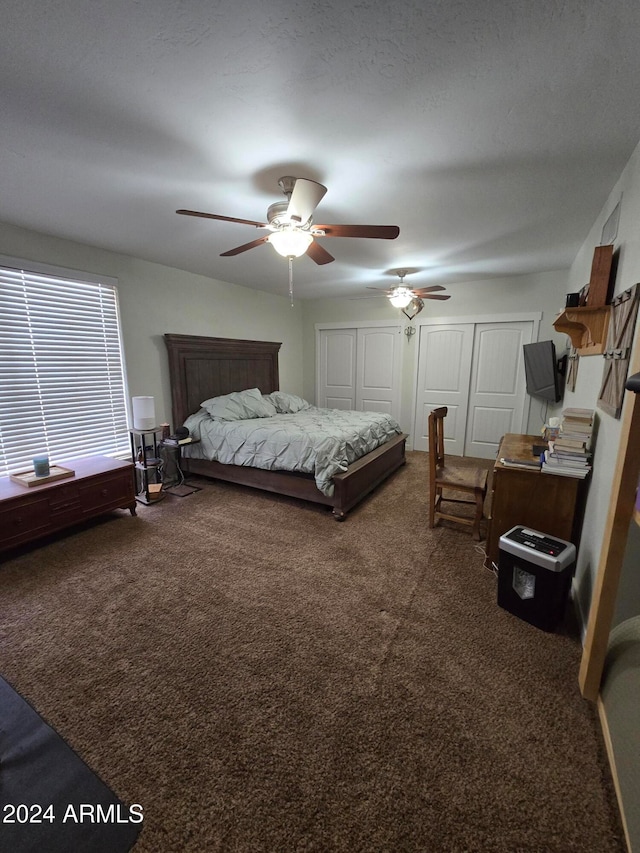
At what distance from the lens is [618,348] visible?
1.69 metres

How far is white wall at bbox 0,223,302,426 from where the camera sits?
9.79 ft

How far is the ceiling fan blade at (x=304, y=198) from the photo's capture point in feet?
5.64

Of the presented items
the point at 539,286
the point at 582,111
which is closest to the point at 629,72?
the point at 582,111

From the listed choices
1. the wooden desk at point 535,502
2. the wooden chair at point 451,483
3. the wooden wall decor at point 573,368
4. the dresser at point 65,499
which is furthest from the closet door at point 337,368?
the wooden desk at point 535,502

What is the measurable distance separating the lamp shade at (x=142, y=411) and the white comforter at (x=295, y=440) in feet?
1.84

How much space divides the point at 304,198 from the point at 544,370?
130 inches

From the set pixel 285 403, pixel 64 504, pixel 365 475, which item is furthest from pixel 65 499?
pixel 285 403

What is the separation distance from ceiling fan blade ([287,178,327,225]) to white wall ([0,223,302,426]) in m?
2.37

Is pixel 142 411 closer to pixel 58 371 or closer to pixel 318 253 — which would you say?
pixel 58 371

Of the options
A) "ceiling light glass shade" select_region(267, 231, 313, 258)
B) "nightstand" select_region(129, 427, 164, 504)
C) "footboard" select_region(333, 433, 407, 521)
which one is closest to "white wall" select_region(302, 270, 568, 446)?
"footboard" select_region(333, 433, 407, 521)

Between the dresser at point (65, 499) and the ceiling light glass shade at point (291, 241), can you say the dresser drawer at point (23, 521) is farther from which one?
the ceiling light glass shade at point (291, 241)

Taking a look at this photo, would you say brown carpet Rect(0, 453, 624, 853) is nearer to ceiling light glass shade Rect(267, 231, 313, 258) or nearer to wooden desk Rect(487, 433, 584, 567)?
wooden desk Rect(487, 433, 584, 567)

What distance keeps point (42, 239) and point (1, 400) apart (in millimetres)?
1392

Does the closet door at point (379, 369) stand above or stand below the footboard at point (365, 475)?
above
